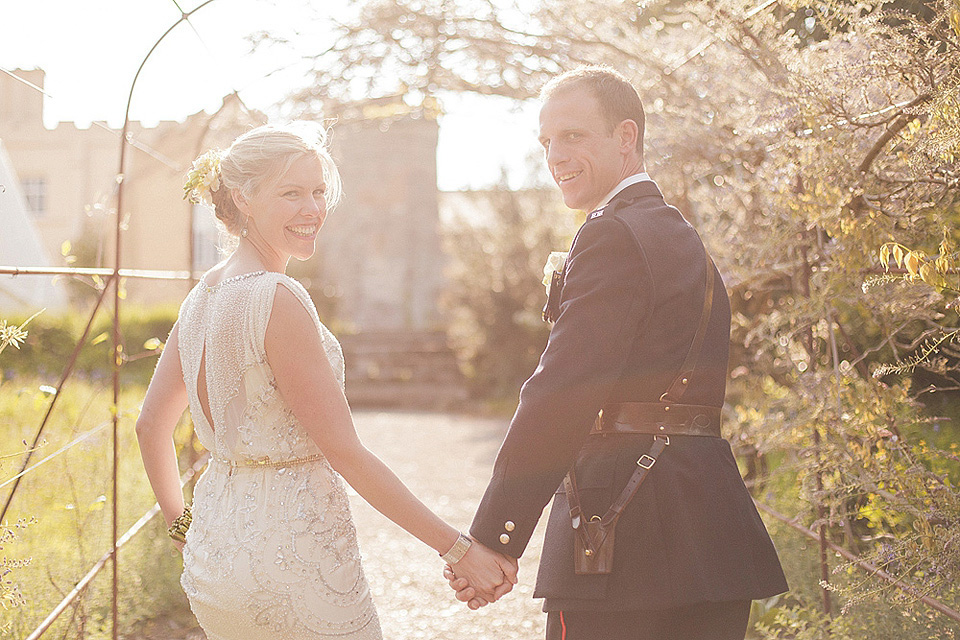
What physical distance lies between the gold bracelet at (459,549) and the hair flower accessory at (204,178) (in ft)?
3.42

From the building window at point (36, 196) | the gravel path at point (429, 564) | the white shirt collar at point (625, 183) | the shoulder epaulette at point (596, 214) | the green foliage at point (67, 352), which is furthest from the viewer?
the building window at point (36, 196)

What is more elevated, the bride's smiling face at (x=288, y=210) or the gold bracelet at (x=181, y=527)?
the bride's smiling face at (x=288, y=210)

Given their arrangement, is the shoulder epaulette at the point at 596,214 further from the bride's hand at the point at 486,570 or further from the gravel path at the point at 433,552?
the gravel path at the point at 433,552

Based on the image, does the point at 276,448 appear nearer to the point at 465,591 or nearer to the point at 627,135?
the point at 465,591

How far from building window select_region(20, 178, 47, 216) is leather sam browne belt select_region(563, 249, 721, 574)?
27.7m

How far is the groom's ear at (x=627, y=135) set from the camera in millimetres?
2154

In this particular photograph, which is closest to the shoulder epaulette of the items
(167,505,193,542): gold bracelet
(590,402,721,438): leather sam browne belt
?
(590,402,721,438): leather sam browne belt

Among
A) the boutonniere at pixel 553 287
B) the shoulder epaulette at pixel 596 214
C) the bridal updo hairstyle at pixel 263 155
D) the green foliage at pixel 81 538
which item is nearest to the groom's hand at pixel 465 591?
the boutonniere at pixel 553 287

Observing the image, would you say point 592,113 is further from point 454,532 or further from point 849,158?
point 849,158

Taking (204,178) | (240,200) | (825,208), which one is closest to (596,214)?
(240,200)

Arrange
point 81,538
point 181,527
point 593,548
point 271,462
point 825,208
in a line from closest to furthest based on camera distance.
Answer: point 593,548, point 271,462, point 181,527, point 825,208, point 81,538

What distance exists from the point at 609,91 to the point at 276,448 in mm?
1120

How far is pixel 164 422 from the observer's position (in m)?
2.26

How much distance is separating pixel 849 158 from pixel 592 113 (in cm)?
132
